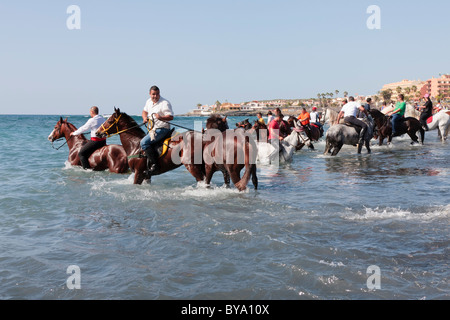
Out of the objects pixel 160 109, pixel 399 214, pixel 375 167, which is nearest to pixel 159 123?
pixel 160 109

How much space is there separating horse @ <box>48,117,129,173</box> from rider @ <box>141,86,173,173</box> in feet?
6.84

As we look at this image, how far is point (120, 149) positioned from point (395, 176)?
8043mm

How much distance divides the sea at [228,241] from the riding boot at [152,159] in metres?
0.58

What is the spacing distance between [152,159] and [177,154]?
2.08 feet

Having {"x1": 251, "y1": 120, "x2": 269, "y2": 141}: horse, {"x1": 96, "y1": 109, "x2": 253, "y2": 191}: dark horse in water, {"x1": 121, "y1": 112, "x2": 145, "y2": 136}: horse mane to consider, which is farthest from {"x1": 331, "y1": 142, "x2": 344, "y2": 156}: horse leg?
{"x1": 121, "y1": 112, "x2": 145, "y2": 136}: horse mane

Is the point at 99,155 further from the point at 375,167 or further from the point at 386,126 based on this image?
the point at 386,126

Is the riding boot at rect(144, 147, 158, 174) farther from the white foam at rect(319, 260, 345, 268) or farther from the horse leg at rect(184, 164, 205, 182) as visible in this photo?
the white foam at rect(319, 260, 345, 268)

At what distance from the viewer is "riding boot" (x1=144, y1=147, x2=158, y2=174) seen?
33.9 feet

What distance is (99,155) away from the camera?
42.5 ft

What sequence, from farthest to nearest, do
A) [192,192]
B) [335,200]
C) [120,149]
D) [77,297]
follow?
[120,149] → [192,192] → [335,200] → [77,297]

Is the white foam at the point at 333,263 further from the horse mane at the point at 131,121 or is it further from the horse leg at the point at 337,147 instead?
the horse leg at the point at 337,147
